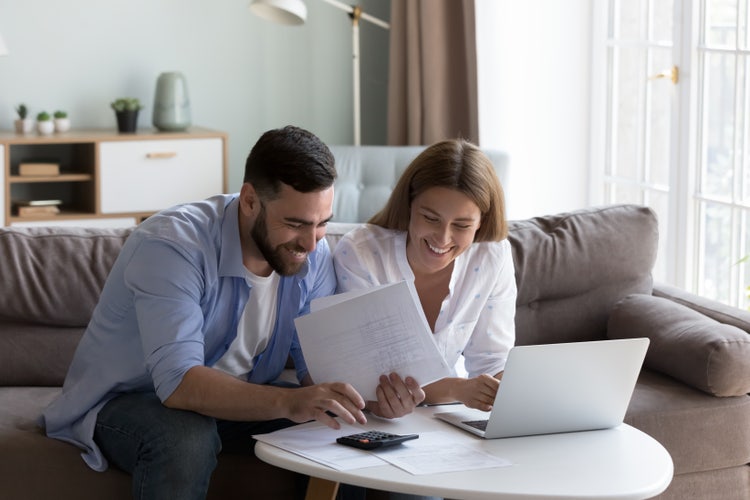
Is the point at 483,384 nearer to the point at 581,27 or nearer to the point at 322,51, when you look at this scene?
the point at 581,27

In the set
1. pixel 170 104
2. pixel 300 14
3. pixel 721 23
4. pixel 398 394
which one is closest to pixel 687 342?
pixel 398 394

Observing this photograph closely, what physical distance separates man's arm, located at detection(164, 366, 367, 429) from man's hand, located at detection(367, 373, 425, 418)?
2.8 inches

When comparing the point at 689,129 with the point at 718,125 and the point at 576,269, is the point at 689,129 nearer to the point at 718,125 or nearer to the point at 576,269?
the point at 718,125

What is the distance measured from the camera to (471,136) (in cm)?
452

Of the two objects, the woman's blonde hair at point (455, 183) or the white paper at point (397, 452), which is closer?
the white paper at point (397, 452)

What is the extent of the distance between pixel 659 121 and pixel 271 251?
233 centimetres

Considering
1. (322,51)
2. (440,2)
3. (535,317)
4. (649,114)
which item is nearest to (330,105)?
(322,51)

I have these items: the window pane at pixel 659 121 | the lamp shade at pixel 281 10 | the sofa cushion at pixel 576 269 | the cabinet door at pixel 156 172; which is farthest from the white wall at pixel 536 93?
the sofa cushion at pixel 576 269

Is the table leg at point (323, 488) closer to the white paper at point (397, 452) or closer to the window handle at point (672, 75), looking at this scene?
the white paper at point (397, 452)

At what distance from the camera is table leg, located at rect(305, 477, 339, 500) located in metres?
1.93

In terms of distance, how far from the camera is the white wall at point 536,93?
4.27 metres

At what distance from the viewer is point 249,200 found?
2084mm

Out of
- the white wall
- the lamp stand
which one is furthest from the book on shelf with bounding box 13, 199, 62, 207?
→ the white wall

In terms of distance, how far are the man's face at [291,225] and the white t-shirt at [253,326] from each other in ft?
0.31
